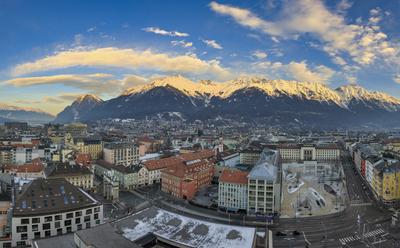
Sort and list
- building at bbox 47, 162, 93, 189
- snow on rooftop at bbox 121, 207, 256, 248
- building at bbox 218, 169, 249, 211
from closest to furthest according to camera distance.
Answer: snow on rooftop at bbox 121, 207, 256, 248 → building at bbox 218, 169, 249, 211 → building at bbox 47, 162, 93, 189

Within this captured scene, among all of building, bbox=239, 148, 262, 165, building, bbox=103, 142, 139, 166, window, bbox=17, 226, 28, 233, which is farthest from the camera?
building, bbox=239, 148, 262, 165

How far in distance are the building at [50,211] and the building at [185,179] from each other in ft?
83.7

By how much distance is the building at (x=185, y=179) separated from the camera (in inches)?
3007

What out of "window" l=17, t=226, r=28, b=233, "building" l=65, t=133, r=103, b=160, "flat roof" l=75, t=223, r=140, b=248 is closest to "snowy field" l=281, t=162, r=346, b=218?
"flat roof" l=75, t=223, r=140, b=248

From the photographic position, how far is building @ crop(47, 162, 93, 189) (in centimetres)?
7769

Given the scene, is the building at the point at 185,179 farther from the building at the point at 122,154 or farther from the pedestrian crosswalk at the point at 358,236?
the pedestrian crosswalk at the point at 358,236

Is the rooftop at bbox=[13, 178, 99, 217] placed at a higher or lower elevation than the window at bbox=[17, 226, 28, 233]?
higher

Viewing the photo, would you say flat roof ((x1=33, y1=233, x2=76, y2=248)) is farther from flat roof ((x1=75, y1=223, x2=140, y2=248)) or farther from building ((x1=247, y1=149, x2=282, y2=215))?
building ((x1=247, y1=149, x2=282, y2=215))

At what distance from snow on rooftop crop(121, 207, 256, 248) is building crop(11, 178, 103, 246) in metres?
8.76

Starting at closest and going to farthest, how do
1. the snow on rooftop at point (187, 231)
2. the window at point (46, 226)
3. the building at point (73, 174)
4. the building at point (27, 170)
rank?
the snow on rooftop at point (187, 231) < the window at point (46, 226) < the building at point (73, 174) < the building at point (27, 170)

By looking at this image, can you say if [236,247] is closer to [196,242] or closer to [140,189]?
[196,242]

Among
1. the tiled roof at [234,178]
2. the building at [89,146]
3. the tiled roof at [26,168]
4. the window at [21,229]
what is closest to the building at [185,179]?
the tiled roof at [234,178]

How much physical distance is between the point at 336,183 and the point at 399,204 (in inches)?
892

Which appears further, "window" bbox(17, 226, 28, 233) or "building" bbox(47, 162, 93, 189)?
"building" bbox(47, 162, 93, 189)
